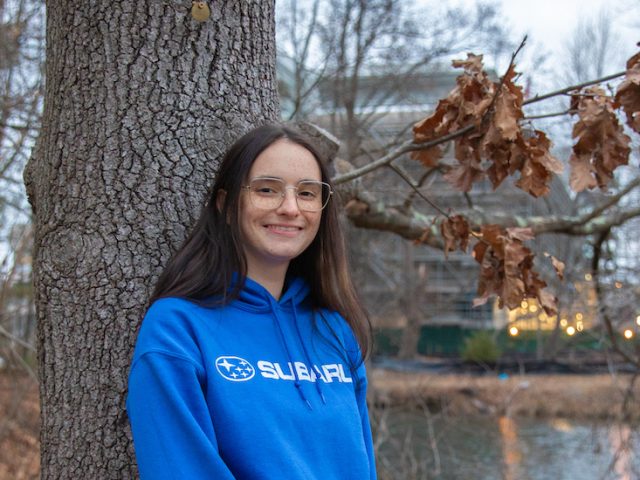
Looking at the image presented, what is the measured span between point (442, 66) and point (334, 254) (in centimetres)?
919

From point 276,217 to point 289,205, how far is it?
5 cm

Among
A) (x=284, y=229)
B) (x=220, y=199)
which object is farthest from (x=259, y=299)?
(x=220, y=199)

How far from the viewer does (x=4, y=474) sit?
795 centimetres

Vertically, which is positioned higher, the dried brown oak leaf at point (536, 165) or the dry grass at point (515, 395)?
the dried brown oak leaf at point (536, 165)

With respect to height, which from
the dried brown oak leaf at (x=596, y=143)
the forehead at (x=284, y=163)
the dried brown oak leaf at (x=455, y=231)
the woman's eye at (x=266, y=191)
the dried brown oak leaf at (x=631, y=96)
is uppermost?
the dried brown oak leaf at (x=631, y=96)

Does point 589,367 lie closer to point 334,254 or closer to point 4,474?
point 4,474

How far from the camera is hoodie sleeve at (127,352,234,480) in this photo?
1587 millimetres

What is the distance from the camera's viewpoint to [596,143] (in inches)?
105

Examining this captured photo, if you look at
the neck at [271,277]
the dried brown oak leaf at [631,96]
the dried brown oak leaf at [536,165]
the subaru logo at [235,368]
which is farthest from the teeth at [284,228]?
the dried brown oak leaf at [631,96]

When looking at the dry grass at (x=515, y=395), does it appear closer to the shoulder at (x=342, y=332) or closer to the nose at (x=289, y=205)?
the shoulder at (x=342, y=332)

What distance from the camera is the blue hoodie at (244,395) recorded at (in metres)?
1.60

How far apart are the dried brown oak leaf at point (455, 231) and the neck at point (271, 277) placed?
3.28 feet

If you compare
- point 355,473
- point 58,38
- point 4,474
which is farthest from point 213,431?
point 4,474

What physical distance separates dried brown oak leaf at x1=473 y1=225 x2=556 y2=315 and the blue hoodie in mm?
827
